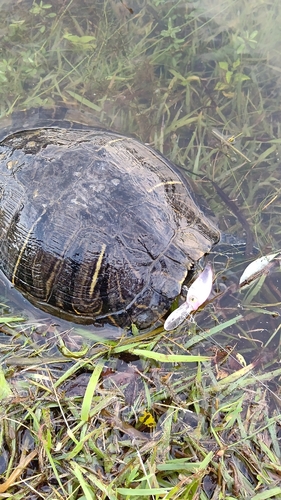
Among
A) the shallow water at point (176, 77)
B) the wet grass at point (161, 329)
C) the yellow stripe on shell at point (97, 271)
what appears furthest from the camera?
the shallow water at point (176, 77)

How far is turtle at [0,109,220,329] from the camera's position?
2.42m

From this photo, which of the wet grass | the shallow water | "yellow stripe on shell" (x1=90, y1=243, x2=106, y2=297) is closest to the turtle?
"yellow stripe on shell" (x1=90, y1=243, x2=106, y2=297)

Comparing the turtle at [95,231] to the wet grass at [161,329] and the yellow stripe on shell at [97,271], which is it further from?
the wet grass at [161,329]

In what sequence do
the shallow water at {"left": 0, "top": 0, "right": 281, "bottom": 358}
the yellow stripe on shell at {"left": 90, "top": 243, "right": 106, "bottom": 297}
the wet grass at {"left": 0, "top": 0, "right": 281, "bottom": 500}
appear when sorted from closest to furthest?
the wet grass at {"left": 0, "top": 0, "right": 281, "bottom": 500}, the yellow stripe on shell at {"left": 90, "top": 243, "right": 106, "bottom": 297}, the shallow water at {"left": 0, "top": 0, "right": 281, "bottom": 358}

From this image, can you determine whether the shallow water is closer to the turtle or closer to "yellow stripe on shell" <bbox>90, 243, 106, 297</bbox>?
the turtle

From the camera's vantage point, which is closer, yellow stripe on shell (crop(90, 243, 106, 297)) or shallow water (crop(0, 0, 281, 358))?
yellow stripe on shell (crop(90, 243, 106, 297))

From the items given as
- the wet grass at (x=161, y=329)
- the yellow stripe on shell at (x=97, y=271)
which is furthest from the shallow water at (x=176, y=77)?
the yellow stripe on shell at (x=97, y=271)

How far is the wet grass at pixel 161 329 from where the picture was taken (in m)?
2.20

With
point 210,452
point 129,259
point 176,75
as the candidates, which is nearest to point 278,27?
point 176,75

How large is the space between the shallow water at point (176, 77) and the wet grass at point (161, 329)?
1cm

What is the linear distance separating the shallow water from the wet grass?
12mm

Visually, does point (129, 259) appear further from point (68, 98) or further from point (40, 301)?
point (68, 98)

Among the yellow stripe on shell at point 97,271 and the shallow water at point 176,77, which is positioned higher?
the shallow water at point 176,77

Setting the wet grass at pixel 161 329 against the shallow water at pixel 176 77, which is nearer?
the wet grass at pixel 161 329
